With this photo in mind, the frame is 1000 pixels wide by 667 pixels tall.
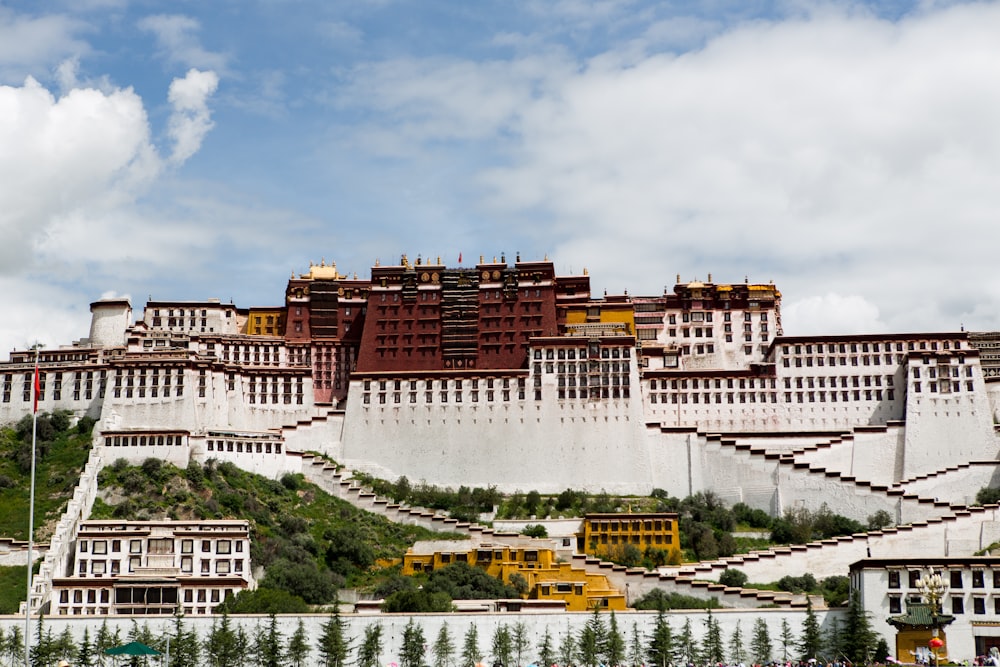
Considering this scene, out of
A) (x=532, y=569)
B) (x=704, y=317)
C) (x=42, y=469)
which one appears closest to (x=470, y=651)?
(x=532, y=569)

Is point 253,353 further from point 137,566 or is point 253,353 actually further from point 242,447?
point 137,566

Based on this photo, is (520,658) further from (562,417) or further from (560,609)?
(562,417)

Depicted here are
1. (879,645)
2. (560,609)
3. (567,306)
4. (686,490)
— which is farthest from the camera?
(567,306)

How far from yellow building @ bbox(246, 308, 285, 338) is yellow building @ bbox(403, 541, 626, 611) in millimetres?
36788

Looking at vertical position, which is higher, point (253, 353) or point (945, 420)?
point (253, 353)

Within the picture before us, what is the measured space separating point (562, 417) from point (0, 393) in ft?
145

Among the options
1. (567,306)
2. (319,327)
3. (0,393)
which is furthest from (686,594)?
(0,393)

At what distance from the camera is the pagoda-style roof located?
69.0 metres

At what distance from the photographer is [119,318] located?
405 ft

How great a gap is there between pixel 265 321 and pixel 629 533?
4520cm

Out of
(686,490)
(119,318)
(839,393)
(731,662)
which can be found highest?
(119,318)

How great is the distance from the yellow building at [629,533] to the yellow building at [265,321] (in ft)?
135

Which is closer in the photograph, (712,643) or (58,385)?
(712,643)

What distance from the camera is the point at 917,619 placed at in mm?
70062
